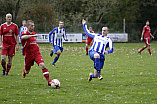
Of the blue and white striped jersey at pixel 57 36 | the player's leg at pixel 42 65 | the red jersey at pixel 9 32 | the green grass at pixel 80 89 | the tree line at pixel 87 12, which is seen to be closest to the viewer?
the green grass at pixel 80 89

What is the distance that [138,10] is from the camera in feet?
150

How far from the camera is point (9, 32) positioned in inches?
431

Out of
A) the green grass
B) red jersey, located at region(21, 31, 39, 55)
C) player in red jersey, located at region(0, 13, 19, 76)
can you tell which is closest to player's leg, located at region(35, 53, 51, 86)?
red jersey, located at region(21, 31, 39, 55)

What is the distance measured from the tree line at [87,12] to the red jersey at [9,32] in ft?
84.6

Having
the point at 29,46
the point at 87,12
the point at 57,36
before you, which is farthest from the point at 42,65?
the point at 87,12

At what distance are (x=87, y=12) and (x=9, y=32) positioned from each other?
3663 centimetres

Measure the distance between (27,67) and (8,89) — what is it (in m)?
1.03

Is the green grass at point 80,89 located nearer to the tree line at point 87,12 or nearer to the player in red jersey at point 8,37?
the player in red jersey at point 8,37

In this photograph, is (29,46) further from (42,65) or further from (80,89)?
(80,89)

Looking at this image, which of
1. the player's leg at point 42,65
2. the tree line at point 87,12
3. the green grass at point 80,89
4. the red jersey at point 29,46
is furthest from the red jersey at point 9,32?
the tree line at point 87,12

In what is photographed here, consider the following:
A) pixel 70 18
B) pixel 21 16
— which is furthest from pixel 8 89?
pixel 70 18

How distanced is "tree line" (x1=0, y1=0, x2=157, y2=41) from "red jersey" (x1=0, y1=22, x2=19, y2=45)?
25773 millimetres

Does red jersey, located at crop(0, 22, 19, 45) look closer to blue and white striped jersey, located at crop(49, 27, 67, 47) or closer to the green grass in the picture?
the green grass

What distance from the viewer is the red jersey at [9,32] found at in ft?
35.7
